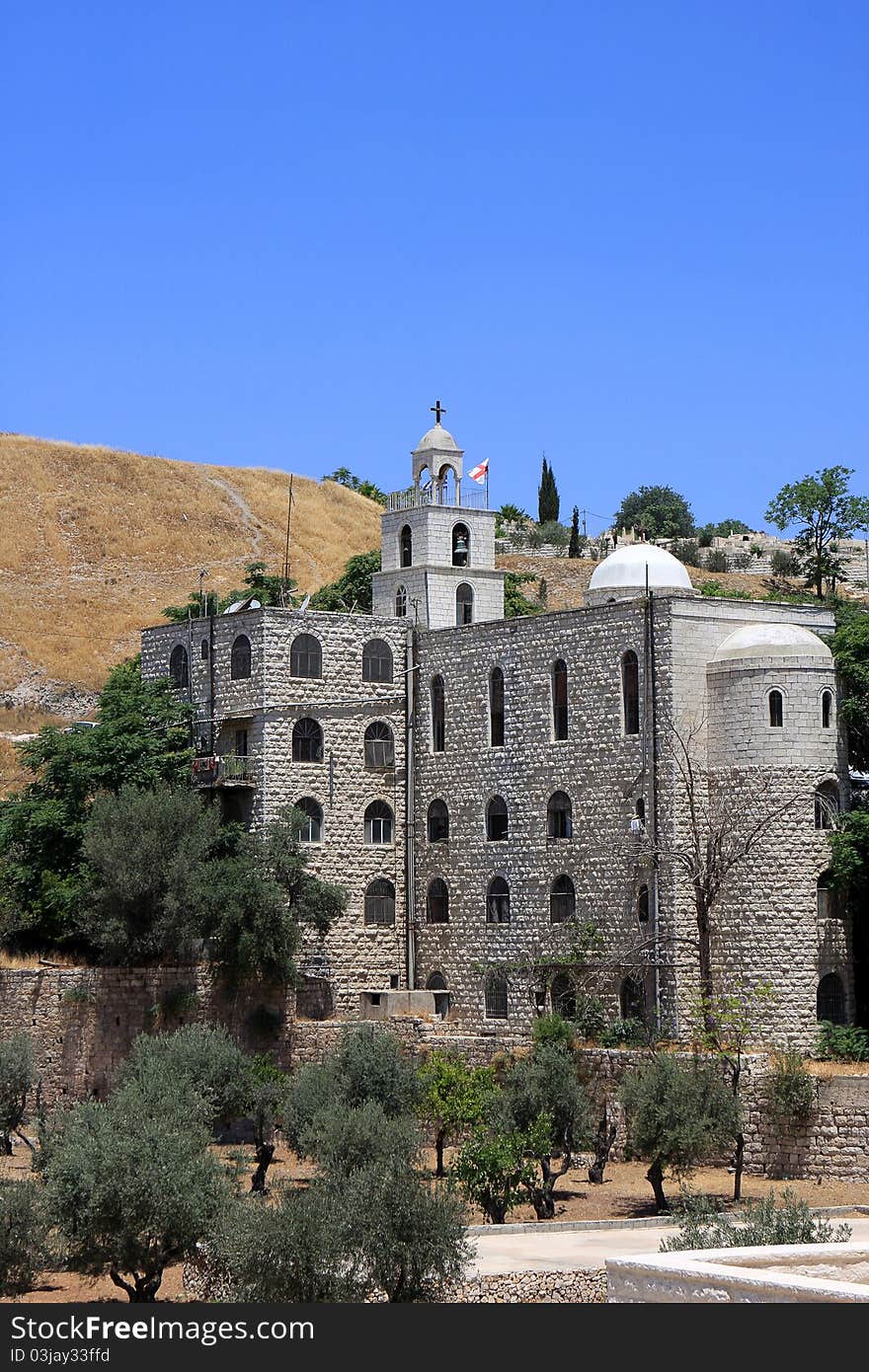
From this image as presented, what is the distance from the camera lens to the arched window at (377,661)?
49031 mm

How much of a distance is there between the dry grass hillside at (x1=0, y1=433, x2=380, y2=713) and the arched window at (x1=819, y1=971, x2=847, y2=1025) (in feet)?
153

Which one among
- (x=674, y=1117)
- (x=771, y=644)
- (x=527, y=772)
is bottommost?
(x=674, y=1117)

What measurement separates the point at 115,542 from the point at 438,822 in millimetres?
56356

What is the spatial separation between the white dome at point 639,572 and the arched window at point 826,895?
29.9 feet

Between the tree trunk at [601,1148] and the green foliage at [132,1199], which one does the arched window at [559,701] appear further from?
the green foliage at [132,1199]

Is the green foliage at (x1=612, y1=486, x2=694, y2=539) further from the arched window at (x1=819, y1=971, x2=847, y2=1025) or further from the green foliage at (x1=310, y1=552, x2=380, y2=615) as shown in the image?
the arched window at (x1=819, y1=971, x2=847, y2=1025)

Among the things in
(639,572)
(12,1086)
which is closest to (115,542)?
(639,572)

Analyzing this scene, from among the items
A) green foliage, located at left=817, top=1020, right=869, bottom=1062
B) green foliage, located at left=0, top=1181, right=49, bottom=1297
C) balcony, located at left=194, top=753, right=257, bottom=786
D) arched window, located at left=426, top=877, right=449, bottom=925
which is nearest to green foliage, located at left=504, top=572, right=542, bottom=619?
arched window, located at left=426, top=877, right=449, bottom=925

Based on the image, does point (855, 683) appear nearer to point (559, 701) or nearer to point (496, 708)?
point (559, 701)

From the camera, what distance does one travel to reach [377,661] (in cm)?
4922

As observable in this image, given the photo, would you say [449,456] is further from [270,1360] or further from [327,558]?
[327,558]

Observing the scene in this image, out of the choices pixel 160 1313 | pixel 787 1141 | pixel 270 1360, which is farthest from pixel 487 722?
pixel 270 1360

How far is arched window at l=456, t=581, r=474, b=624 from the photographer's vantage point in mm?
51344

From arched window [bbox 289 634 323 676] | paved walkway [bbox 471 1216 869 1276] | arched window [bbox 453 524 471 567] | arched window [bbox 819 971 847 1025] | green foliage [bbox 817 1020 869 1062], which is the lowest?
paved walkway [bbox 471 1216 869 1276]
